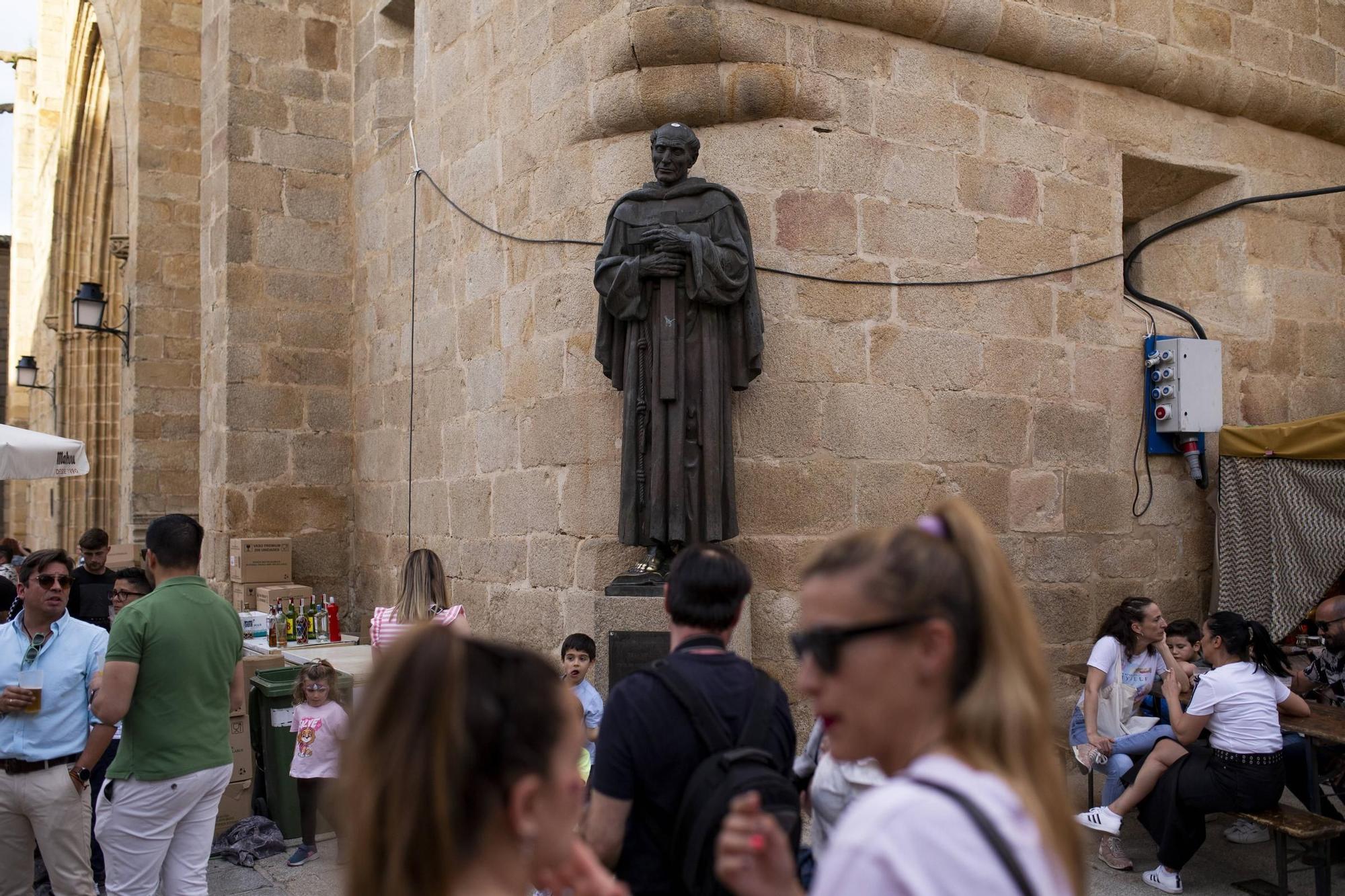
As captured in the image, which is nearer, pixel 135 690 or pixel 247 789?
pixel 135 690

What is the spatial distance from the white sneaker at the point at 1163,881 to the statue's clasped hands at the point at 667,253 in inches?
137

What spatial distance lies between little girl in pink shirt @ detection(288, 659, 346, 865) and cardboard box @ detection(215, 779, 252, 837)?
1.55ft

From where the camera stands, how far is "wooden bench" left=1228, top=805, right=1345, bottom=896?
458cm

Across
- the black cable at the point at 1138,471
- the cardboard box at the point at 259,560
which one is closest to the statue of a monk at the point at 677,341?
the black cable at the point at 1138,471

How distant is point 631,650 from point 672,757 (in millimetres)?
3349

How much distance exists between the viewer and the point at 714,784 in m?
2.33

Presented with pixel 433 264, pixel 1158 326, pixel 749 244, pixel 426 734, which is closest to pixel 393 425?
pixel 433 264

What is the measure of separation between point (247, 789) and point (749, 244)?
398 centimetres

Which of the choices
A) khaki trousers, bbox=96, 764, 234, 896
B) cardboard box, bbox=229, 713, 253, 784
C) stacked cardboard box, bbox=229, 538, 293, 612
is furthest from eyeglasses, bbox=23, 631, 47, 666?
stacked cardboard box, bbox=229, 538, 293, 612

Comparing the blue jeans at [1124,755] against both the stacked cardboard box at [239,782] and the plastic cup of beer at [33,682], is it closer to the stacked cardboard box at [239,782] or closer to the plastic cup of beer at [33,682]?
the stacked cardboard box at [239,782]

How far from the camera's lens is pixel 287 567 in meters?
9.30

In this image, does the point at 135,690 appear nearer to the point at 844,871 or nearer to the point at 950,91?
the point at 844,871

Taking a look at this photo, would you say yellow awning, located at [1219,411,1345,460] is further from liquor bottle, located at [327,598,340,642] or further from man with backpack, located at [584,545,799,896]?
liquor bottle, located at [327,598,340,642]

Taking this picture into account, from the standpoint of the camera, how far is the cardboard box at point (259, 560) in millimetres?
9172
